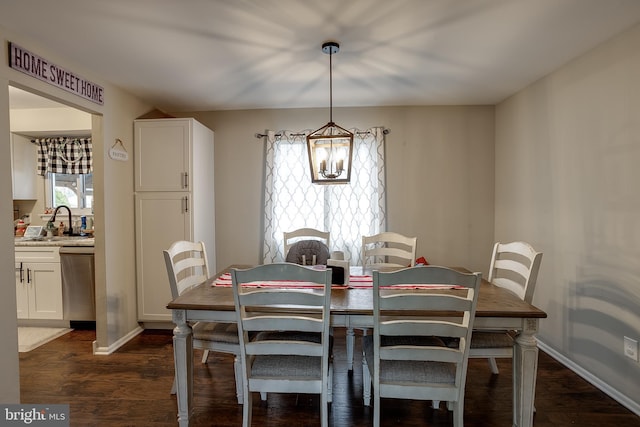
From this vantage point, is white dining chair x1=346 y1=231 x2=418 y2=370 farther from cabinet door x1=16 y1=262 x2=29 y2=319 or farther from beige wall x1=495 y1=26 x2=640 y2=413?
cabinet door x1=16 y1=262 x2=29 y2=319

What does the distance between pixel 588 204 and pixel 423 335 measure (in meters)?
1.78

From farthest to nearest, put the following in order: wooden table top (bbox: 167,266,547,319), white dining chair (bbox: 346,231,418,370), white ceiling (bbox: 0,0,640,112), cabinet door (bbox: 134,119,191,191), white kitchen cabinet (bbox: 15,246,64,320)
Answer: white kitchen cabinet (bbox: 15,246,64,320) → cabinet door (bbox: 134,119,191,191) → white dining chair (bbox: 346,231,418,370) → white ceiling (bbox: 0,0,640,112) → wooden table top (bbox: 167,266,547,319)

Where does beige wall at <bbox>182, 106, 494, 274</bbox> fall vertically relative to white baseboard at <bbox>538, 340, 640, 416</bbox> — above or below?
above

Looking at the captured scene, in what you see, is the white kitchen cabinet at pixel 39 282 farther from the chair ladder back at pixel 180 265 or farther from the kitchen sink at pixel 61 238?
the chair ladder back at pixel 180 265

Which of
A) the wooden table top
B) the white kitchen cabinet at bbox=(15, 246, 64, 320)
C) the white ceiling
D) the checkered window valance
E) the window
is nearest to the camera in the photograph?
the wooden table top

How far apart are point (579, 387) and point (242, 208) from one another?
330cm

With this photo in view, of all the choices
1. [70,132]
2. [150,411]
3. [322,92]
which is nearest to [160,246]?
[150,411]

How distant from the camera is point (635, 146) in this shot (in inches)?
75.8

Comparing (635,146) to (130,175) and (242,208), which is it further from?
(130,175)

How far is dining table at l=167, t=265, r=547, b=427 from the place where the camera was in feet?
5.09

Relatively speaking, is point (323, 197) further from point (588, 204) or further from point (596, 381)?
point (596, 381)

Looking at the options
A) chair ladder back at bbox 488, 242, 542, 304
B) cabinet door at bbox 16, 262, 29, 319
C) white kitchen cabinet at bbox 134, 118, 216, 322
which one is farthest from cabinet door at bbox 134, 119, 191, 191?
chair ladder back at bbox 488, 242, 542, 304

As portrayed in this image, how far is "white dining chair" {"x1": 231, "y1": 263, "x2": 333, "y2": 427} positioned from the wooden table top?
14cm

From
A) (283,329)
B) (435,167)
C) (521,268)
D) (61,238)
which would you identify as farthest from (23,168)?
(521,268)
